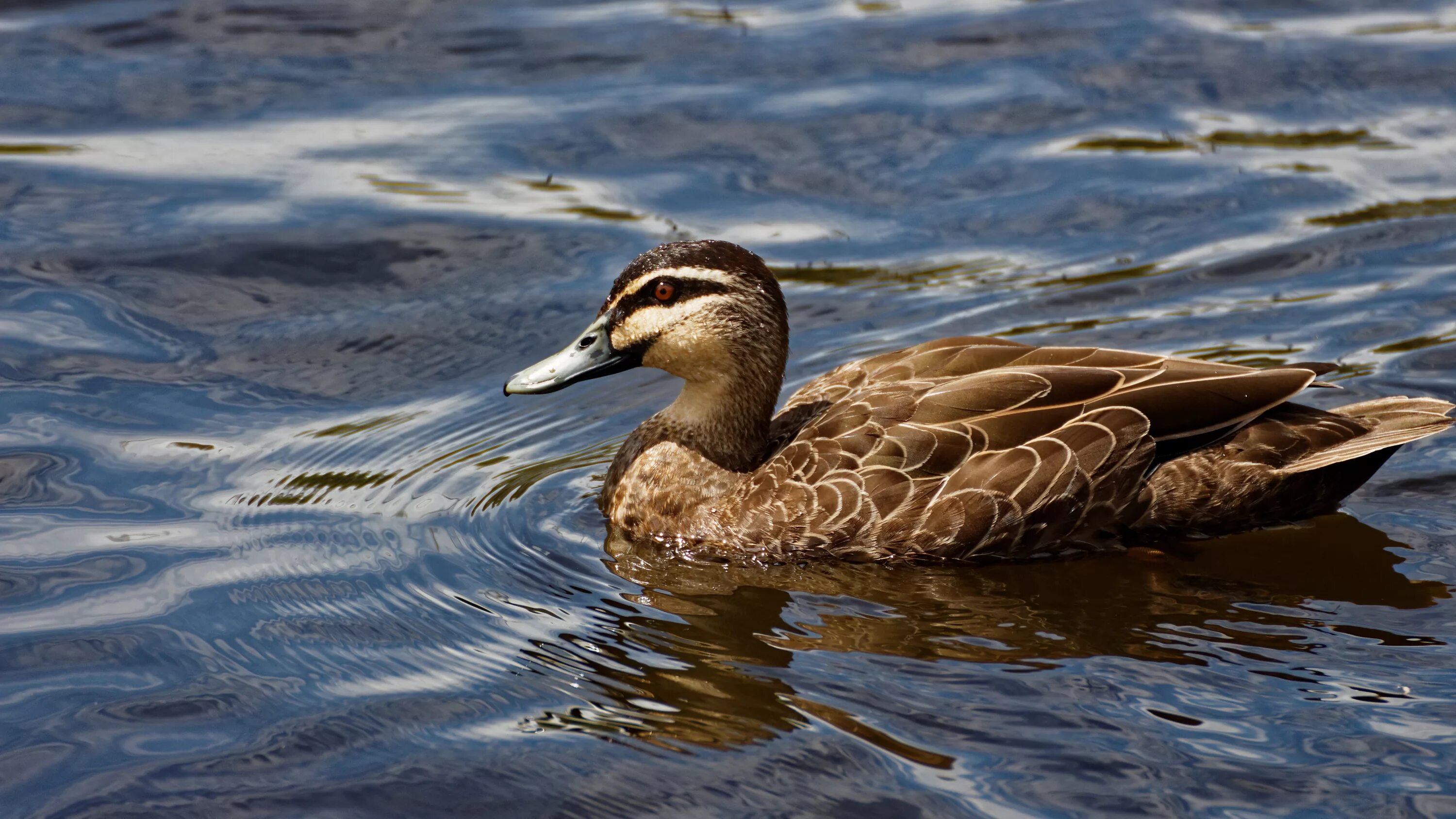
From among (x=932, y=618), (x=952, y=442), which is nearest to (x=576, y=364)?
(x=952, y=442)

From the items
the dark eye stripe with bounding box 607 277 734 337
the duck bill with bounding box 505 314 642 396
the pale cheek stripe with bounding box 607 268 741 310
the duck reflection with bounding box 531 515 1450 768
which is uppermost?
the pale cheek stripe with bounding box 607 268 741 310

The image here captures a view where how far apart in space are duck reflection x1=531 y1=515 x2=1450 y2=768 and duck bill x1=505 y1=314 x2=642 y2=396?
0.88 metres

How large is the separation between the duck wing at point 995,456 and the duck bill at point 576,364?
3.42ft

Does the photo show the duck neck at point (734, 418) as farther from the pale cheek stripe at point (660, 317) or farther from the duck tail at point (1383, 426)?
the duck tail at point (1383, 426)

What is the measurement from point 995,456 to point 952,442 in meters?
0.22

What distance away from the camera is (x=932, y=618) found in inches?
300

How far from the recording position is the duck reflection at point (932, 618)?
6945 mm

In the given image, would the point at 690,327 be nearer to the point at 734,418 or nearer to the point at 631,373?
the point at 734,418

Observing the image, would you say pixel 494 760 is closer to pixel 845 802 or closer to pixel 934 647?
pixel 845 802

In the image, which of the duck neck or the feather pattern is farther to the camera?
the duck neck

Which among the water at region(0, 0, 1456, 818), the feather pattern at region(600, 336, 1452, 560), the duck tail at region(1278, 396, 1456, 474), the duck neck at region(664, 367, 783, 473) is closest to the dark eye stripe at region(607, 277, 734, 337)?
the duck neck at region(664, 367, 783, 473)

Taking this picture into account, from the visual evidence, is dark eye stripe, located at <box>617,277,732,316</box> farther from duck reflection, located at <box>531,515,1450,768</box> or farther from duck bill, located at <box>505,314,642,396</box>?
duck reflection, located at <box>531,515,1450,768</box>

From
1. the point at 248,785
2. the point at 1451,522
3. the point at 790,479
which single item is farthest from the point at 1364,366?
the point at 248,785

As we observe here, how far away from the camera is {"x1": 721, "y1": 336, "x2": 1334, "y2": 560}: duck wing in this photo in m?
8.06
